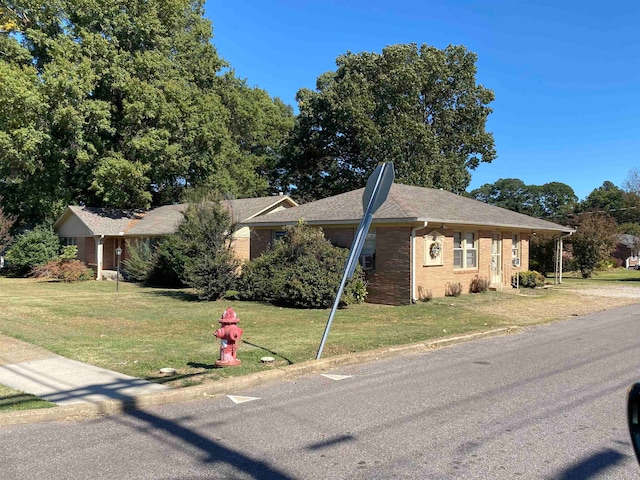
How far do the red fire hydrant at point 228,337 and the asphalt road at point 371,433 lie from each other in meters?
1.08

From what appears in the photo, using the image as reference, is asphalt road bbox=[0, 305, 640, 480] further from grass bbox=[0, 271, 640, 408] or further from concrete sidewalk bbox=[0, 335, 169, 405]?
grass bbox=[0, 271, 640, 408]

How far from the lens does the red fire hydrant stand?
7664 millimetres

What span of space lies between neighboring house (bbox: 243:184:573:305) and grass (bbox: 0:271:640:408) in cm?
95

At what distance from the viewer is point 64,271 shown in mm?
27094

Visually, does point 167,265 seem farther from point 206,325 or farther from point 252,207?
point 206,325

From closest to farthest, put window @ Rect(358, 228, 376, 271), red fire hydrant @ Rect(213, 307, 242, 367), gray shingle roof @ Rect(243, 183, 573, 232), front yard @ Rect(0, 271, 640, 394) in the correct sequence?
red fire hydrant @ Rect(213, 307, 242, 367) → front yard @ Rect(0, 271, 640, 394) → gray shingle roof @ Rect(243, 183, 573, 232) → window @ Rect(358, 228, 376, 271)

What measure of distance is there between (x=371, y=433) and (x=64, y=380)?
4.34m

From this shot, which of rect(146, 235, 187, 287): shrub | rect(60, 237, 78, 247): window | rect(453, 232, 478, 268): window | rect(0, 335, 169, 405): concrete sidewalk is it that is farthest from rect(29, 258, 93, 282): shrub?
rect(0, 335, 169, 405): concrete sidewalk

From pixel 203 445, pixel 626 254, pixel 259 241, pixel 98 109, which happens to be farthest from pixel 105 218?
pixel 626 254

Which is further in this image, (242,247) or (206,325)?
(242,247)

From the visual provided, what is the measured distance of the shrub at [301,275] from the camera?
15.7 metres

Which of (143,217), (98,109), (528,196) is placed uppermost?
(528,196)

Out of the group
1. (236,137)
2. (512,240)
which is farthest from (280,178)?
(512,240)

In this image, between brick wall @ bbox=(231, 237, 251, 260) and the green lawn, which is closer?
brick wall @ bbox=(231, 237, 251, 260)
